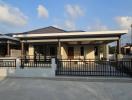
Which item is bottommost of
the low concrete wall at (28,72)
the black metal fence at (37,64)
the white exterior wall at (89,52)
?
the low concrete wall at (28,72)

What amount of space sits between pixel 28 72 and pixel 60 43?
26.9 feet

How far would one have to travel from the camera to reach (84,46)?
27891 mm

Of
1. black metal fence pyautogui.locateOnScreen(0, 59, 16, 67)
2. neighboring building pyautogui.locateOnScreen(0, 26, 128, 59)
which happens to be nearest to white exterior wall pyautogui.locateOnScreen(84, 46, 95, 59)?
neighboring building pyautogui.locateOnScreen(0, 26, 128, 59)

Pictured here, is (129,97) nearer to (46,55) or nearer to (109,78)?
(109,78)

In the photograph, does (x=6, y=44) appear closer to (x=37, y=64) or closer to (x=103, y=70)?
(x=37, y=64)

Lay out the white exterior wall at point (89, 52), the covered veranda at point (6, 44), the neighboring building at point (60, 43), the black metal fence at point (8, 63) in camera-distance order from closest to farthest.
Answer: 1. the black metal fence at point (8, 63)
2. the neighboring building at point (60, 43)
3. the covered veranda at point (6, 44)
4. the white exterior wall at point (89, 52)

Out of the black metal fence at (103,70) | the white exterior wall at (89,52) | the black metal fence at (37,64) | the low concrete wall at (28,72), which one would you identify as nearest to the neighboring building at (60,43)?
the white exterior wall at (89,52)

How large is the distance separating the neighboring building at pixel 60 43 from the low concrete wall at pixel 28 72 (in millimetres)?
6807

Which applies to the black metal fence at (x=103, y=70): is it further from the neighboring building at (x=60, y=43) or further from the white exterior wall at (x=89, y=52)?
the white exterior wall at (x=89, y=52)

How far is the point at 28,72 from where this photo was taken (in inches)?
557

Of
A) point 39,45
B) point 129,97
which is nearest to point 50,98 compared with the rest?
point 129,97

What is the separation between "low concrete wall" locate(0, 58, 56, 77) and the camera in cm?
1390

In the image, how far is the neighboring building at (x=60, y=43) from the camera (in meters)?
20.3

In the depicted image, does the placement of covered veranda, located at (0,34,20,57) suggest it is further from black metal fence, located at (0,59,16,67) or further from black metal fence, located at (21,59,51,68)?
black metal fence, located at (21,59,51,68)
